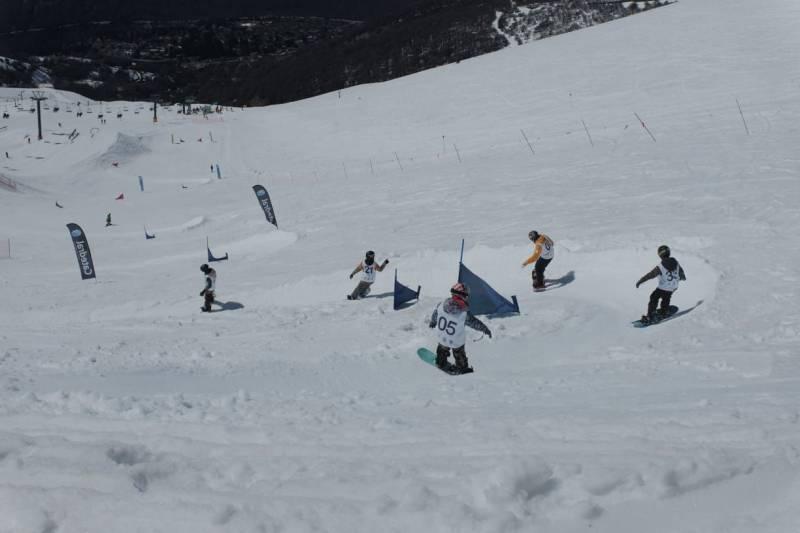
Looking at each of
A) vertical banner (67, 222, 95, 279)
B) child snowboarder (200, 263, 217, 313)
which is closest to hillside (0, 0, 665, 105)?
vertical banner (67, 222, 95, 279)

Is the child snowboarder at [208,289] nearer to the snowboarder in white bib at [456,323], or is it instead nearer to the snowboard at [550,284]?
the snowboard at [550,284]

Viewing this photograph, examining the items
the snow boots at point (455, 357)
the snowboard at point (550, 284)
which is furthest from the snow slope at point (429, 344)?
the snowboard at point (550, 284)

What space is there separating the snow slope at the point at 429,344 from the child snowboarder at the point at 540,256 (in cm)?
53

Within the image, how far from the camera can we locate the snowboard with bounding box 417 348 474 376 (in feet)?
27.2

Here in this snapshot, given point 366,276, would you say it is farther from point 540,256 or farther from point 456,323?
point 456,323

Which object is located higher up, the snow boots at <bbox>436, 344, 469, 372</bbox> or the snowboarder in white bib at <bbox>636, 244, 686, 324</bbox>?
the snowboarder in white bib at <bbox>636, 244, 686, 324</bbox>

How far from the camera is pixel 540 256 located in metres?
12.5

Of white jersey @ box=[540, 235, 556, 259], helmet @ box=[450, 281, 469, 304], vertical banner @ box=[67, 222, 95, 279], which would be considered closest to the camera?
helmet @ box=[450, 281, 469, 304]

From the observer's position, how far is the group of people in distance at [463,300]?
803 centimetres

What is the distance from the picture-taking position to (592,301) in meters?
11.6

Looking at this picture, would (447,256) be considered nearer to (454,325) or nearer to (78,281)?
(454,325)

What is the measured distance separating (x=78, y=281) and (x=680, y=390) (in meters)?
18.7

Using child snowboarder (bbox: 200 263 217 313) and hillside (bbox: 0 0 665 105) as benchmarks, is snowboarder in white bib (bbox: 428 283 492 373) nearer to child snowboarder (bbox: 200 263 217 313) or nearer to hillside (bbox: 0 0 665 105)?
child snowboarder (bbox: 200 263 217 313)

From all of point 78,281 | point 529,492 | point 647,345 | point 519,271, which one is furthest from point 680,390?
point 78,281
